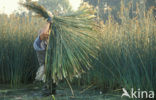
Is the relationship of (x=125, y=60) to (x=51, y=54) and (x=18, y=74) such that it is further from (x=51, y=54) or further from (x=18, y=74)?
(x=18, y=74)

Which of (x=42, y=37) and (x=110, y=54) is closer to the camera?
(x=42, y=37)

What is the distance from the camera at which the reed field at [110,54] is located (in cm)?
309

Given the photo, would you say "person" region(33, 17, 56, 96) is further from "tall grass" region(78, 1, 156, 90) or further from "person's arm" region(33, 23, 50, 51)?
"tall grass" region(78, 1, 156, 90)

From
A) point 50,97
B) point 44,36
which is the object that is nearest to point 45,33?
point 44,36

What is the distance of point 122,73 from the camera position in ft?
11.2

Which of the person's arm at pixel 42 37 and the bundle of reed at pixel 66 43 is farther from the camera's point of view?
the person's arm at pixel 42 37

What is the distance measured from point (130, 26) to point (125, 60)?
0.60 meters

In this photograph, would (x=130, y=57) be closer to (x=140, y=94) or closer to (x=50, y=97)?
(x=140, y=94)

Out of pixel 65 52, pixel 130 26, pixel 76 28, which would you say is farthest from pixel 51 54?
pixel 130 26

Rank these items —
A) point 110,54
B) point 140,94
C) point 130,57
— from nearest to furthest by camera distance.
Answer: point 140,94 → point 130,57 → point 110,54

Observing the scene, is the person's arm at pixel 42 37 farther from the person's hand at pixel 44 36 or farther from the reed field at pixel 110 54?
the reed field at pixel 110 54

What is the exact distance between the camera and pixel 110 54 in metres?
3.83

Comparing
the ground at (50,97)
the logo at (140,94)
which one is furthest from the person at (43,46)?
the logo at (140,94)

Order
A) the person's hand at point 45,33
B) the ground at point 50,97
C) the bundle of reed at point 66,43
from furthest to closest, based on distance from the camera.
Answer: the ground at point 50,97 < the person's hand at point 45,33 < the bundle of reed at point 66,43
